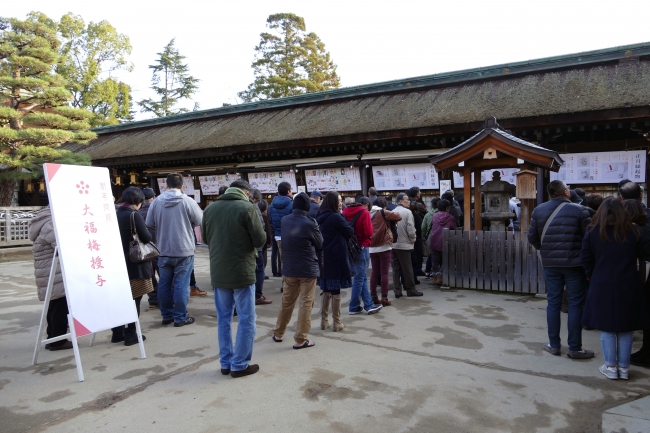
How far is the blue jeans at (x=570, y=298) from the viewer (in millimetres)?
4273

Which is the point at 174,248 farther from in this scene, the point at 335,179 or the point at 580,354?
the point at 335,179

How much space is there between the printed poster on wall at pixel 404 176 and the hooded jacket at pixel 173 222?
648 centimetres

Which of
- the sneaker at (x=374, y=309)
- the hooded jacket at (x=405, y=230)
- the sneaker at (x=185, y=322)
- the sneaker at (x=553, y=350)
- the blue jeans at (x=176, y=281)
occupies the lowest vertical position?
the sneaker at (x=553, y=350)

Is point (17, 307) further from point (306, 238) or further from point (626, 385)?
point (626, 385)

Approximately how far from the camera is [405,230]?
6.79 meters

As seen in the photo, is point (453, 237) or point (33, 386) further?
point (453, 237)

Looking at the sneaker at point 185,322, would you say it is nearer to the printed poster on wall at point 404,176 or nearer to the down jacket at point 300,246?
the down jacket at point 300,246

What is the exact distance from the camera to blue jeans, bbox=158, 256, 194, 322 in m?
5.56

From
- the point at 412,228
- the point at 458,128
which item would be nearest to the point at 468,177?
the point at 412,228

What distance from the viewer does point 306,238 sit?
4547 millimetres

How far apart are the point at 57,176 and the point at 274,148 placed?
27.5 ft

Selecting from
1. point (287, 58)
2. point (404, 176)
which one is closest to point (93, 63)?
point (287, 58)

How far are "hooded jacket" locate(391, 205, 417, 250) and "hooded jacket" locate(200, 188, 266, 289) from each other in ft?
10.9

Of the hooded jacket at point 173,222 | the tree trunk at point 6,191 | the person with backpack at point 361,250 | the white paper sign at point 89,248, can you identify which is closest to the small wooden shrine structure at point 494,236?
the person with backpack at point 361,250
